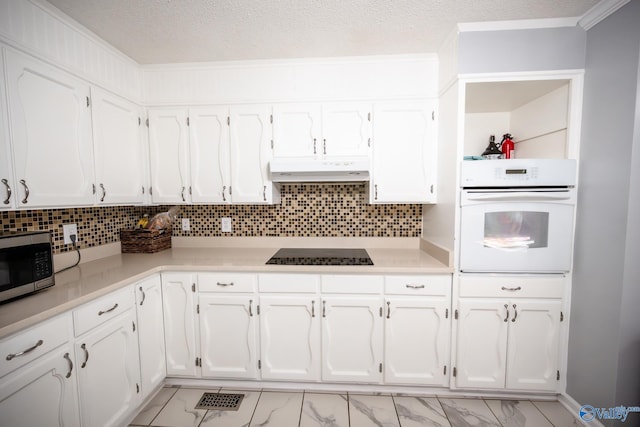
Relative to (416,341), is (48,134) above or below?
above

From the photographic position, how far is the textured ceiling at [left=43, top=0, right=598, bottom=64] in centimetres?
143

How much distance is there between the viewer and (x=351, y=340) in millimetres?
1781

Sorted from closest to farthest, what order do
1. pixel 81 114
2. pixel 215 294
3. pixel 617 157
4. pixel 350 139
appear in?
pixel 617 157 < pixel 81 114 < pixel 215 294 < pixel 350 139

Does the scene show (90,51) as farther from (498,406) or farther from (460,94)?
(498,406)

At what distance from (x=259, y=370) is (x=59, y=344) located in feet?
3.73

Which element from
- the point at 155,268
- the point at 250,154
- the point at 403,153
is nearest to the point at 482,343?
the point at 403,153

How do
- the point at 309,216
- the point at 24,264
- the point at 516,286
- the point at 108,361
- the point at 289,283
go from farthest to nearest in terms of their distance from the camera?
1. the point at 309,216
2. the point at 289,283
3. the point at 516,286
4. the point at 108,361
5. the point at 24,264

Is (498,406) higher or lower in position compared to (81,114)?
lower

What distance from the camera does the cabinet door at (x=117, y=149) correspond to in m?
1.71

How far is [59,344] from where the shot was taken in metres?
1.17

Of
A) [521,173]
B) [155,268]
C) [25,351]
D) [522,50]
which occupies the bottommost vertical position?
[25,351]

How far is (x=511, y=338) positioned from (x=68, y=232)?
3136 mm

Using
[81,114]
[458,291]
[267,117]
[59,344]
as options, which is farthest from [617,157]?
[81,114]

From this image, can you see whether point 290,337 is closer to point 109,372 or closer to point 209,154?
point 109,372
